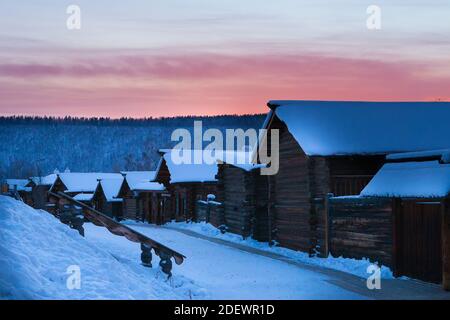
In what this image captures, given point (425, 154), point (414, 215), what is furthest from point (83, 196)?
point (425, 154)

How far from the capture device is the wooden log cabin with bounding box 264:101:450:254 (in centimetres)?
2599

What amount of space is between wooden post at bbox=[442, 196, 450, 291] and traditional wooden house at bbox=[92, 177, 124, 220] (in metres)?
46.9

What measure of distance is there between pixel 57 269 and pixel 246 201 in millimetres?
21952

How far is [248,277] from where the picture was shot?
19672 millimetres

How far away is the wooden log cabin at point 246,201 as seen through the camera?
3319 cm

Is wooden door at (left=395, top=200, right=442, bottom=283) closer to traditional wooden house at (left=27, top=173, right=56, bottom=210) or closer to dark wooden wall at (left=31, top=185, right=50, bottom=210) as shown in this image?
traditional wooden house at (left=27, top=173, right=56, bottom=210)

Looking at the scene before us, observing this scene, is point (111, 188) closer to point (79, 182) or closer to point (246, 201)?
point (79, 182)

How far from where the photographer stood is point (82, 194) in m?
76.9

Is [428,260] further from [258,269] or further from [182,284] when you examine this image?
[182,284]

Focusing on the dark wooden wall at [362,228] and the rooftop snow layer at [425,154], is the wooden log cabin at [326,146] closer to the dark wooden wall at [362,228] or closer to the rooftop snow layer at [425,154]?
the dark wooden wall at [362,228]

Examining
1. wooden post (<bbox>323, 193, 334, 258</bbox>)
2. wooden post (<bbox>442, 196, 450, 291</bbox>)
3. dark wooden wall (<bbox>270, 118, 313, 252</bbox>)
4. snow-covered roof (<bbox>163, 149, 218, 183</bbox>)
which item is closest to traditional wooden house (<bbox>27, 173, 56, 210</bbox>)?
snow-covered roof (<bbox>163, 149, 218, 183</bbox>)

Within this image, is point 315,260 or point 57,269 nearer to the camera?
point 57,269
